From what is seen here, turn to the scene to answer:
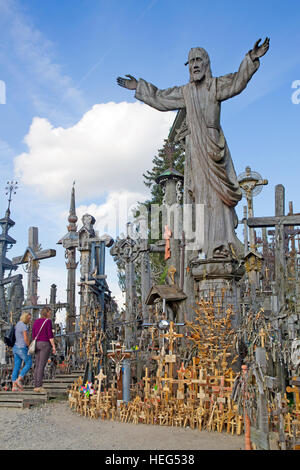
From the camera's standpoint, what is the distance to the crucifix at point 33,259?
1327 cm

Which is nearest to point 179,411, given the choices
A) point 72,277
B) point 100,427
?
point 100,427

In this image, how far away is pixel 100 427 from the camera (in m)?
6.25

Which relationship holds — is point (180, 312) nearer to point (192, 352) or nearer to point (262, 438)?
point (192, 352)

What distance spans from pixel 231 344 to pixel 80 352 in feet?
15.1

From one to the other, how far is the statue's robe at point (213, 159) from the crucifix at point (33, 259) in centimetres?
569

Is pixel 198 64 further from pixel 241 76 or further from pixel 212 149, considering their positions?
pixel 212 149

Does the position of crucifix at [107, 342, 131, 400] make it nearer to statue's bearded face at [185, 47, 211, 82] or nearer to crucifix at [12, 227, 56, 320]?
crucifix at [12, 227, 56, 320]

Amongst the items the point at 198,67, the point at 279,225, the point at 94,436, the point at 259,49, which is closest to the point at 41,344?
the point at 94,436

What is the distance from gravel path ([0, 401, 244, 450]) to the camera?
5066mm

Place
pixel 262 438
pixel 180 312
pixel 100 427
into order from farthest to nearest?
1. pixel 180 312
2. pixel 100 427
3. pixel 262 438

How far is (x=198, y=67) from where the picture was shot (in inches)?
391

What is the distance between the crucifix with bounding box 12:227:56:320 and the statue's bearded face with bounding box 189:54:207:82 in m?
6.74


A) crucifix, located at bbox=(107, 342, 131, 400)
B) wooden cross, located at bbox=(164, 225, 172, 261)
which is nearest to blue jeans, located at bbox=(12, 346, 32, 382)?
crucifix, located at bbox=(107, 342, 131, 400)
